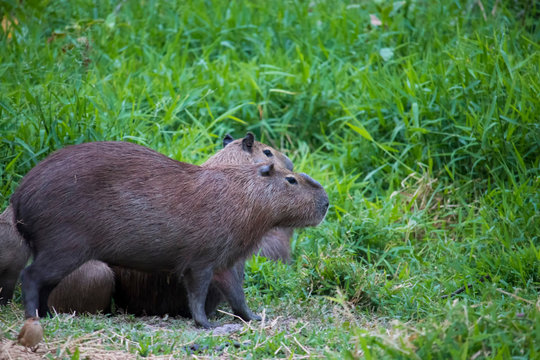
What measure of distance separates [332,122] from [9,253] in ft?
10.7

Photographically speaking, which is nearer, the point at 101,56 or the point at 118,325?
the point at 118,325

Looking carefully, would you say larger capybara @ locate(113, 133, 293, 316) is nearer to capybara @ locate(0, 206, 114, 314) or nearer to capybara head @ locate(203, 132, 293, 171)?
capybara @ locate(0, 206, 114, 314)

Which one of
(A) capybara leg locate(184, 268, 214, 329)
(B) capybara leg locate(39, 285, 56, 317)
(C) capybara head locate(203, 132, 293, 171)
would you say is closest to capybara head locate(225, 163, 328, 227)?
(A) capybara leg locate(184, 268, 214, 329)

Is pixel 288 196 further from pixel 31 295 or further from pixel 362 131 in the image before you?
pixel 362 131

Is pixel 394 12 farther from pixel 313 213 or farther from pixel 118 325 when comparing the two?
pixel 118 325

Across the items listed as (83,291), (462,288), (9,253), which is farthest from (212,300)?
(462,288)

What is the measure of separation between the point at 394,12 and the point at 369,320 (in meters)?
4.15

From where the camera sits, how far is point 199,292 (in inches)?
172

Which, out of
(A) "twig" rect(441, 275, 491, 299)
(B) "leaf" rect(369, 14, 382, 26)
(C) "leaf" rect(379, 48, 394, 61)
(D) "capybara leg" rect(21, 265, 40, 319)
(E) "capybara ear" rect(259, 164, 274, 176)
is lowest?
(A) "twig" rect(441, 275, 491, 299)

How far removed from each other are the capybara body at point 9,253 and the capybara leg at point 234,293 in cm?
113

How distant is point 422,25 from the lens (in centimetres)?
759

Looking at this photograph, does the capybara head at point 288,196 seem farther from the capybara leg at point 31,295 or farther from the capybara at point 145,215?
the capybara leg at point 31,295

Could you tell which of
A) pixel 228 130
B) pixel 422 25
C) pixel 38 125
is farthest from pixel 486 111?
pixel 38 125

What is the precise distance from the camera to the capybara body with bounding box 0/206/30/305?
167 inches
